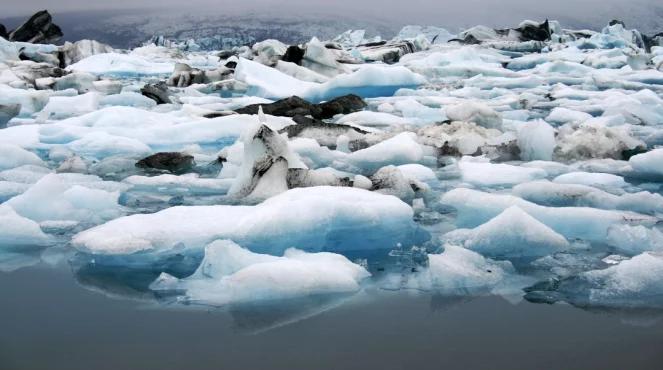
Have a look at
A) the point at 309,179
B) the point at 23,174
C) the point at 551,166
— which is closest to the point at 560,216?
the point at 309,179

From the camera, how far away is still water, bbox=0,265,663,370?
1.92 metres

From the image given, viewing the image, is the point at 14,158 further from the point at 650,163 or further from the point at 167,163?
the point at 650,163

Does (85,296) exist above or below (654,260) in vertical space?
below

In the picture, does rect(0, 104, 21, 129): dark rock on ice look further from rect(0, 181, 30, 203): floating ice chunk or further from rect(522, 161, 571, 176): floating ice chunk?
rect(522, 161, 571, 176): floating ice chunk

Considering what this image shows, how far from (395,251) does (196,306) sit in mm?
1013

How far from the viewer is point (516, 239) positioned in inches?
115

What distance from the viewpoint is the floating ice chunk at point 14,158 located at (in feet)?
16.7

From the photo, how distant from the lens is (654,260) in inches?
99.6

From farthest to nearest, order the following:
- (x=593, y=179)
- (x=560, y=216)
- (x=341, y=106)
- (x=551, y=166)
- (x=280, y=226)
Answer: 1. (x=341, y=106)
2. (x=551, y=166)
3. (x=593, y=179)
4. (x=560, y=216)
5. (x=280, y=226)

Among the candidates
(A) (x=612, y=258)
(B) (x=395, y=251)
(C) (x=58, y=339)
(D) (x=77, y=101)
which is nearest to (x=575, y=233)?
(A) (x=612, y=258)

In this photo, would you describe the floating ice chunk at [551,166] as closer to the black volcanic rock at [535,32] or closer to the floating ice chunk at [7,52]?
the floating ice chunk at [7,52]

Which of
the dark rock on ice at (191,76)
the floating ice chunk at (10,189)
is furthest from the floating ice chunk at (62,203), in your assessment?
the dark rock on ice at (191,76)

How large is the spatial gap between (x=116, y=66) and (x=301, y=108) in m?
12.6

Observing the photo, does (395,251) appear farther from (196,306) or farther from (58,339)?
(58,339)
